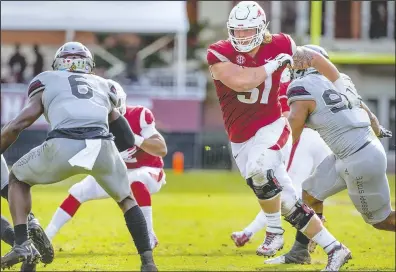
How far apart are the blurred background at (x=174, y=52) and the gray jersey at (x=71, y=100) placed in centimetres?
1300

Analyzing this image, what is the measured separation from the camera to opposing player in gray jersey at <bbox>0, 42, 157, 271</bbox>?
6.18 m

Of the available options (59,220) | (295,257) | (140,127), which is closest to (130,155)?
(140,127)

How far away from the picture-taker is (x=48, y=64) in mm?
21516

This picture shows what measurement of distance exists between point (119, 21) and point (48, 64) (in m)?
1.69

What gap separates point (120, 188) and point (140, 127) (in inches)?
71.7

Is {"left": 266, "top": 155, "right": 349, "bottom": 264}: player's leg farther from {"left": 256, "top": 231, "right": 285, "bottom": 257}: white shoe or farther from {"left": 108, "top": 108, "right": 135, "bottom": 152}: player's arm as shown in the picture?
{"left": 108, "top": 108, "right": 135, "bottom": 152}: player's arm

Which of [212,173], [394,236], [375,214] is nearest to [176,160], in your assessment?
[212,173]

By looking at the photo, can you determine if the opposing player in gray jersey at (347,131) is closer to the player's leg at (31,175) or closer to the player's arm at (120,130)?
the player's arm at (120,130)

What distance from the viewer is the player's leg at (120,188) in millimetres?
6254

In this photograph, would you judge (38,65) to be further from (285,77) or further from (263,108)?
(263,108)

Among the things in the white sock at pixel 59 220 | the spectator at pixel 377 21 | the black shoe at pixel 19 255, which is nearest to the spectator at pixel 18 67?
the spectator at pixel 377 21

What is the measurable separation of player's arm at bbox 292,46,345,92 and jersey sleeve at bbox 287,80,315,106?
113mm

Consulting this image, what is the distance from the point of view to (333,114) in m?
6.88

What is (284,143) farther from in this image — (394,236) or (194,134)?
(194,134)
